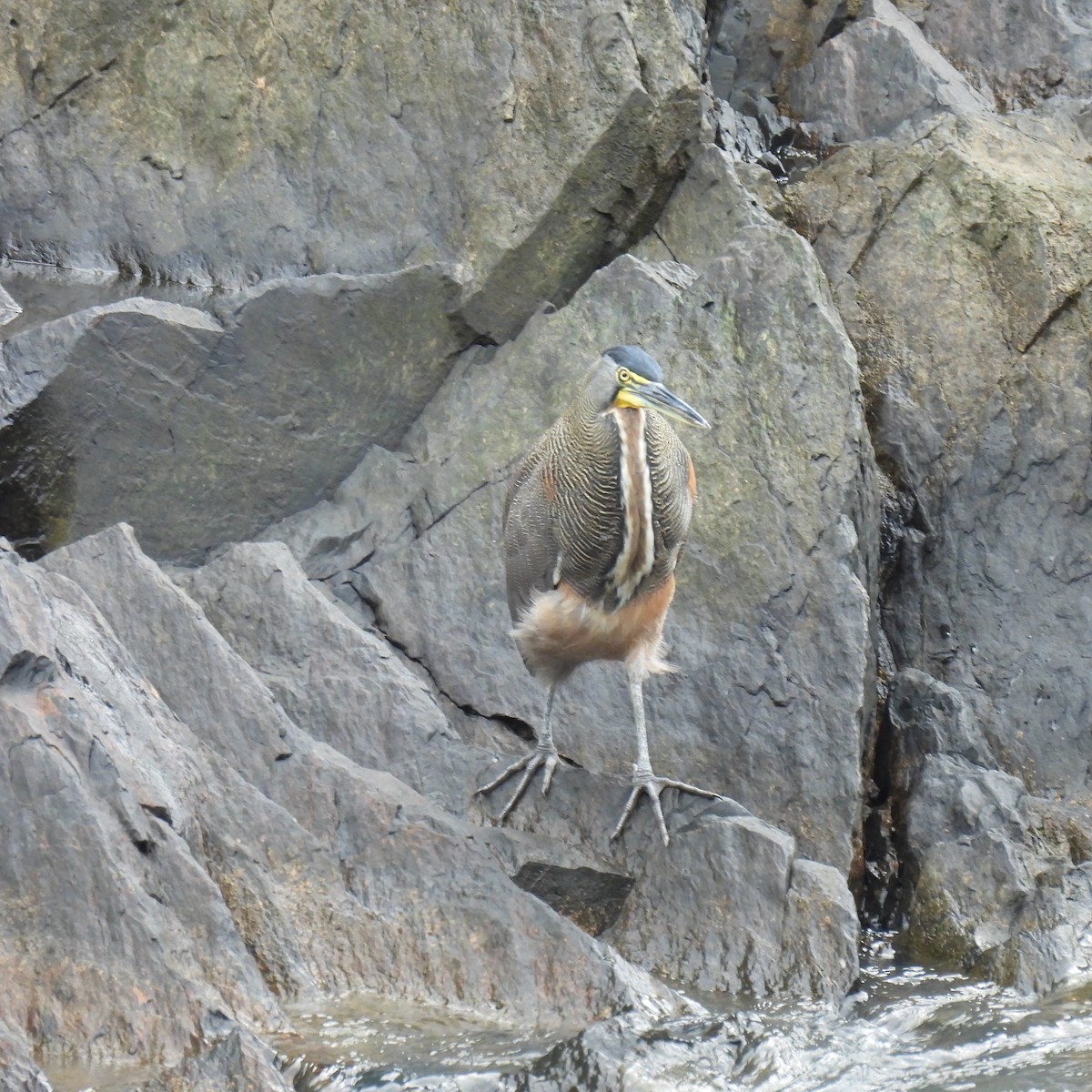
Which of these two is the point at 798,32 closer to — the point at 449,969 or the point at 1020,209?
the point at 1020,209

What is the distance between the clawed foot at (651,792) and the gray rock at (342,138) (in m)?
2.53

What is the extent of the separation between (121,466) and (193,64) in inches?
85.6

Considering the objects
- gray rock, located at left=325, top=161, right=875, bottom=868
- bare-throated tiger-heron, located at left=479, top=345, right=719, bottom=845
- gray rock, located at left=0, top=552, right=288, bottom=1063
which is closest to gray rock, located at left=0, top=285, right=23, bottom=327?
gray rock, located at left=325, top=161, right=875, bottom=868

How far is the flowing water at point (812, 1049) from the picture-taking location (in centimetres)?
419

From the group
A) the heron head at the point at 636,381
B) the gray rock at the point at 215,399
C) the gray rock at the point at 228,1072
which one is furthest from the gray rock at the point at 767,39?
the gray rock at the point at 228,1072

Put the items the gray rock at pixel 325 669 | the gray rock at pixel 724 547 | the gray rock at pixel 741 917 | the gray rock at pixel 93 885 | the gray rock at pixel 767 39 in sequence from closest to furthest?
the gray rock at pixel 93 885, the gray rock at pixel 741 917, the gray rock at pixel 325 669, the gray rock at pixel 724 547, the gray rock at pixel 767 39

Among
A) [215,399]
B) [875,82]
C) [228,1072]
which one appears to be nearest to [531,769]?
[228,1072]

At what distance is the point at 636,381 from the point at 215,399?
2.31m

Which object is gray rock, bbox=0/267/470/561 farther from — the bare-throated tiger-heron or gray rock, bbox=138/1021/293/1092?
gray rock, bbox=138/1021/293/1092

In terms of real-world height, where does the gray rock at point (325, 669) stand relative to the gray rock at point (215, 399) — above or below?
below

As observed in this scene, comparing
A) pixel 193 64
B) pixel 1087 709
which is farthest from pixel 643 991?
pixel 193 64

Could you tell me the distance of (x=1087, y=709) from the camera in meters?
6.69

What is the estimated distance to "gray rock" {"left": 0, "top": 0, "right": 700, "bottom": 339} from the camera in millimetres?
7090

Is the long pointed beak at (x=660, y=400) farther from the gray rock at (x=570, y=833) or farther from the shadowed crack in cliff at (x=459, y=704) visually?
the shadowed crack in cliff at (x=459, y=704)
